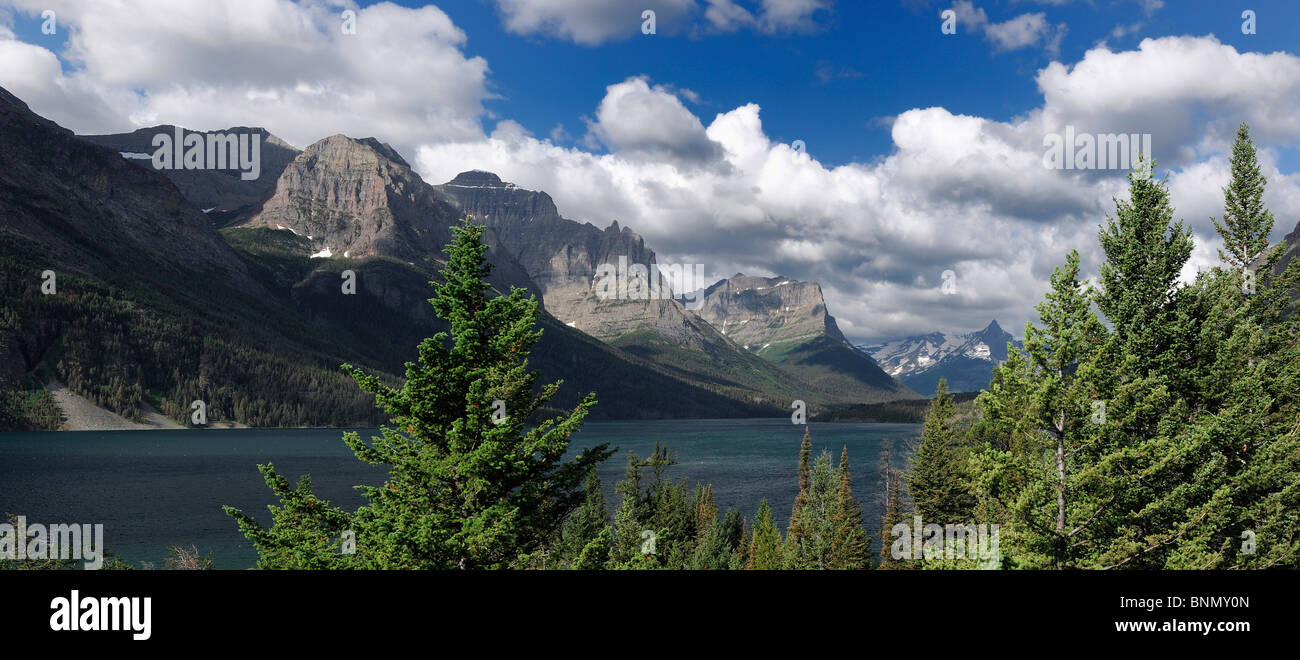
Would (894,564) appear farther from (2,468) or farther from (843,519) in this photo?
(2,468)

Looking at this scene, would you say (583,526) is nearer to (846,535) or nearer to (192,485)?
(846,535)

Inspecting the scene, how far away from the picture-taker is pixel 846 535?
6159cm

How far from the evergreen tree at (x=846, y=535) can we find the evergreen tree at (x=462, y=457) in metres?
44.0

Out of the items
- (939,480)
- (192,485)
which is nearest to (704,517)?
(939,480)

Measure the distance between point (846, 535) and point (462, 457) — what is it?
2040 inches

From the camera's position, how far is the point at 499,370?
20000 millimetres

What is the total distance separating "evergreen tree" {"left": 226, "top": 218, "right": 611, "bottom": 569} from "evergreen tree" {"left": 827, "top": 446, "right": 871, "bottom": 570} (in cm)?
4404

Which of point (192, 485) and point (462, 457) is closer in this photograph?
point (462, 457)

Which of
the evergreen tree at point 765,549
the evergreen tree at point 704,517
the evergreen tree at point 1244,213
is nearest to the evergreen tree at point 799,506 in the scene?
the evergreen tree at point 765,549

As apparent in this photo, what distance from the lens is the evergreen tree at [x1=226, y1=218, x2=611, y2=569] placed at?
58.9ft

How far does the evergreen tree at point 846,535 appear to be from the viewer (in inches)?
2318

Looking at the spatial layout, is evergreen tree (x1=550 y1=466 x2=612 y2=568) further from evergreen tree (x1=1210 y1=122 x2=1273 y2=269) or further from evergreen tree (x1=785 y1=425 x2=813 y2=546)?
evergreen tree (x1=1210 y1=122 x2=1273 y2=269)
